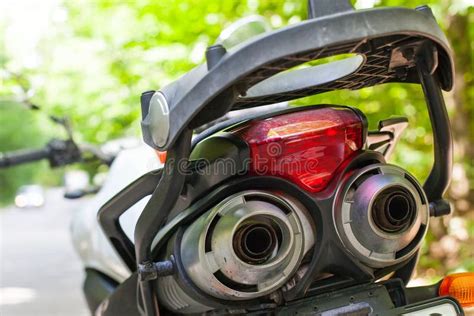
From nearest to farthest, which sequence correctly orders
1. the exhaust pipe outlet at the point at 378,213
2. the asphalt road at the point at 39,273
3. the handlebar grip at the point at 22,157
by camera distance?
the exhaust pipe outlet at the point at 378,213, the handlebar grip at the point at 22,157, the asphalt road at the point at 39,273

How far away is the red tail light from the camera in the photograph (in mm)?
1659

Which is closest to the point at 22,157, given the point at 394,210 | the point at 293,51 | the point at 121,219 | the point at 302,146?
the point at 121,219

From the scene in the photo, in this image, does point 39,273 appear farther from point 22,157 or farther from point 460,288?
point 460,288

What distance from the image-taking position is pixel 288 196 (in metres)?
1.64

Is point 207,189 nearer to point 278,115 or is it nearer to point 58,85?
point 278,115

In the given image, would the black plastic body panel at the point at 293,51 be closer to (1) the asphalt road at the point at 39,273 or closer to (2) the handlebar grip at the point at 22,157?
(1) the asphalt road at the point at 39,273

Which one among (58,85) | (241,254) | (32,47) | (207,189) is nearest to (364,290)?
(241,254)

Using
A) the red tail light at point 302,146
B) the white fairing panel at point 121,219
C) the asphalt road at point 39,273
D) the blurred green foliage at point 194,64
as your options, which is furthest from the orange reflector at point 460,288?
the asphalt road at point 39,273

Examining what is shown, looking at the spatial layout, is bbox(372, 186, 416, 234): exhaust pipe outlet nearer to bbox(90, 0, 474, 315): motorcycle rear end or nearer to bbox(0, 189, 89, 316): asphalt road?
bbox(90, 0, 474, 315): motorcycle rear end

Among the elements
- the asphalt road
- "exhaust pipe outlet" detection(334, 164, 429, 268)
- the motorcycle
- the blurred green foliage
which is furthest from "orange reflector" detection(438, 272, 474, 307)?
the asphalt road

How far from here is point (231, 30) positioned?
250cm

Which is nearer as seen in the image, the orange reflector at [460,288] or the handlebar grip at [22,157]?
the orange reflector at [460,288]

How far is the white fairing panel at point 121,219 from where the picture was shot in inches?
98.7

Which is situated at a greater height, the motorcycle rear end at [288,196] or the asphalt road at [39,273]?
the motorcycle rear end at [288,196]
